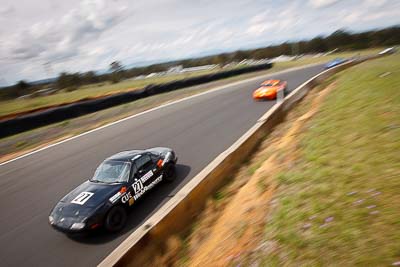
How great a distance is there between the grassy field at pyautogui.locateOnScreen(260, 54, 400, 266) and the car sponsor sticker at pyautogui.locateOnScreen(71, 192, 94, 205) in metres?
3.80

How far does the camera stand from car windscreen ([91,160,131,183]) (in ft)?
21.4

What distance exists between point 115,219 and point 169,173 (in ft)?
7.34

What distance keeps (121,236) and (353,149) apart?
16.7 feet

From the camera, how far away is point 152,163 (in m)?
7.36

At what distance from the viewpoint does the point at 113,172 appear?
6727 millimetres

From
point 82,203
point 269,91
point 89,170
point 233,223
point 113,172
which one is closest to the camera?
point 233,223

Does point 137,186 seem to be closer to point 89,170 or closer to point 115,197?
point 115,197

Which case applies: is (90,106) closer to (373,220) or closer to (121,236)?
(121,236)

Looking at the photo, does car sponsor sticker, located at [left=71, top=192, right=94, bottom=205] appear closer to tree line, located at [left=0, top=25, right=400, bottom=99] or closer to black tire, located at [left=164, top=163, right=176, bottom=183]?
black tire, located at [left=164, top=163, right=176, bottom=183]

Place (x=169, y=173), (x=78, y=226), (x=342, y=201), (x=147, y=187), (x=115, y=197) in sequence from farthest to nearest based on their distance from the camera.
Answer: (x=169, y=173) < (x=147, y=187) < (x=115, y=197) < (x=78, y=226) < (x=342, y=201)

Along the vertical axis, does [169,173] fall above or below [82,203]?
below

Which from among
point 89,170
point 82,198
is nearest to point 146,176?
point 82,198

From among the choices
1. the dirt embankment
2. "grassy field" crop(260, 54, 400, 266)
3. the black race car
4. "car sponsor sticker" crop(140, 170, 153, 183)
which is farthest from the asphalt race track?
"grassy field" crop(260, 54, 400, 266)

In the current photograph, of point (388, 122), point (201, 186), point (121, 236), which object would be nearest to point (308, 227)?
point (201, 186)
